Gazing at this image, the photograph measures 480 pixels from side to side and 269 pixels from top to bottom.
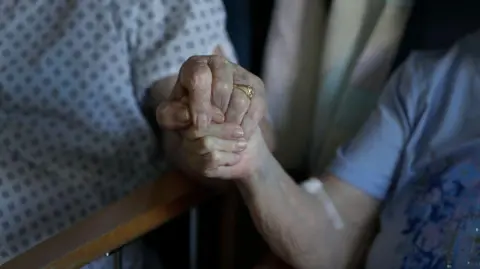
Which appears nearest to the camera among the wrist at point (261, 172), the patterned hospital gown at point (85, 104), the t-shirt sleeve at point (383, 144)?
the wrist at point (261, 172)

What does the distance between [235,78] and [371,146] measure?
318mm

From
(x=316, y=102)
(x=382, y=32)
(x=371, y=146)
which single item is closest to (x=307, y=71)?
(x=316, y=102)

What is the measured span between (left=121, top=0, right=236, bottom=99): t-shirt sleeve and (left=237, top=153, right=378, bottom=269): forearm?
0.30 m

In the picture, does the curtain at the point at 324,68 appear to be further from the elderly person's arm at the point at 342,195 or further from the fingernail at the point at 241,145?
the fingernail at the point at 241,145

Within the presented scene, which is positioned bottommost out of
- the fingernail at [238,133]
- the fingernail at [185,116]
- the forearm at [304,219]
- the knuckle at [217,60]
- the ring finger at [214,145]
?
the forearm at [304,219]

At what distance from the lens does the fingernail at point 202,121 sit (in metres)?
0.99

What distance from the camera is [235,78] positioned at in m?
1.07

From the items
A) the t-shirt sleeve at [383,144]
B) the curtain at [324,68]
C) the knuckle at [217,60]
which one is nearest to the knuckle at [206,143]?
the knuckle at [217,60]

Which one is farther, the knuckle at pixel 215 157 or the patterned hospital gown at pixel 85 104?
the patterned hospital gown at pixel 85 104

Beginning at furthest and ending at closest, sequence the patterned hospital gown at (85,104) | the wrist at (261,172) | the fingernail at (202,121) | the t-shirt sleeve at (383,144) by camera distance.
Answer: the patterned hospital gown at (85,104), the t-shirt sleeve at (383,144), the wrist at (261,172), the fingernail at (202,121)

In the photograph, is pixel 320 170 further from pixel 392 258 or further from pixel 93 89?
pixel 93 89

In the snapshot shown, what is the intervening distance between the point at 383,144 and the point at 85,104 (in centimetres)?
54

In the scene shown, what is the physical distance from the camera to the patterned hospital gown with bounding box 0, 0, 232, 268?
1.37 m

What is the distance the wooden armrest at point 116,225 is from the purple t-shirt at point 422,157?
273 mm
